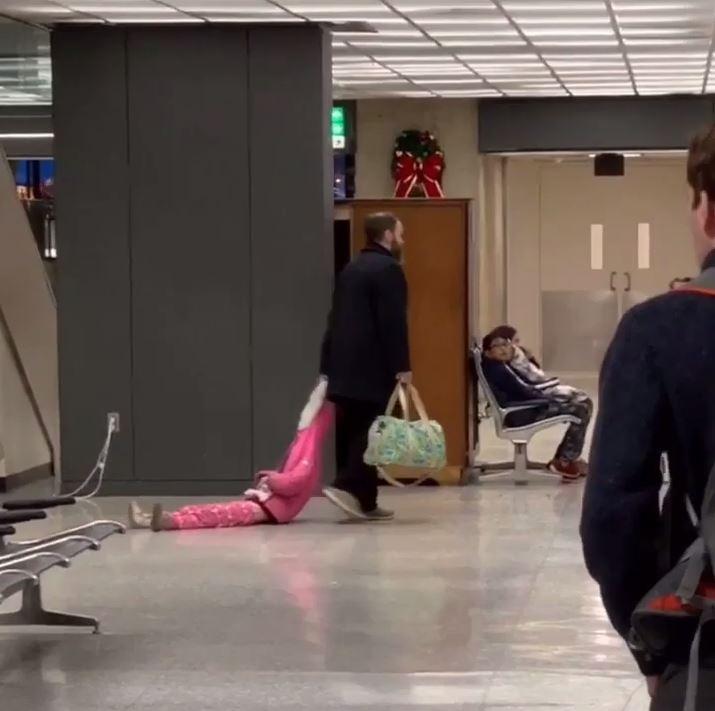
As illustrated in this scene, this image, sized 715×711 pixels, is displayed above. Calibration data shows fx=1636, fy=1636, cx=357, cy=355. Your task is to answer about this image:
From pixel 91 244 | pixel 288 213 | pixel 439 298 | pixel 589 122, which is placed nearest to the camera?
pixel 288 213

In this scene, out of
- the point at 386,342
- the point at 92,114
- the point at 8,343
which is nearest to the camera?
the point at 386,342

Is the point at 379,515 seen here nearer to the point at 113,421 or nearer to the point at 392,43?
the point at 113,421

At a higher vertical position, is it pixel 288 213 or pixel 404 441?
pixel 288 213

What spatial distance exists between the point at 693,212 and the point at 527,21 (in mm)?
8745

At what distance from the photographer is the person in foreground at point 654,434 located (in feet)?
6.96

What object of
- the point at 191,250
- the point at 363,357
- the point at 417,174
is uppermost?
the point at 417,174

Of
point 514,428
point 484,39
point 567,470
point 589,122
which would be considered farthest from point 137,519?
point 589,122

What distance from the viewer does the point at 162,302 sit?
34.4 feet

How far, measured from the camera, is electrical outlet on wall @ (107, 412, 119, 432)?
1052 centimetres

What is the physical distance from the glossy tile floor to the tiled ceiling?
3.11m

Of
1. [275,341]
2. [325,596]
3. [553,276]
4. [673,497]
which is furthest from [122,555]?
[553,276]

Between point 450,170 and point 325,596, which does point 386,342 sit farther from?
point 450,170

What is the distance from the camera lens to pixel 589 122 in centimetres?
1677

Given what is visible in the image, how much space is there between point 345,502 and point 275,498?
39 centimetres
